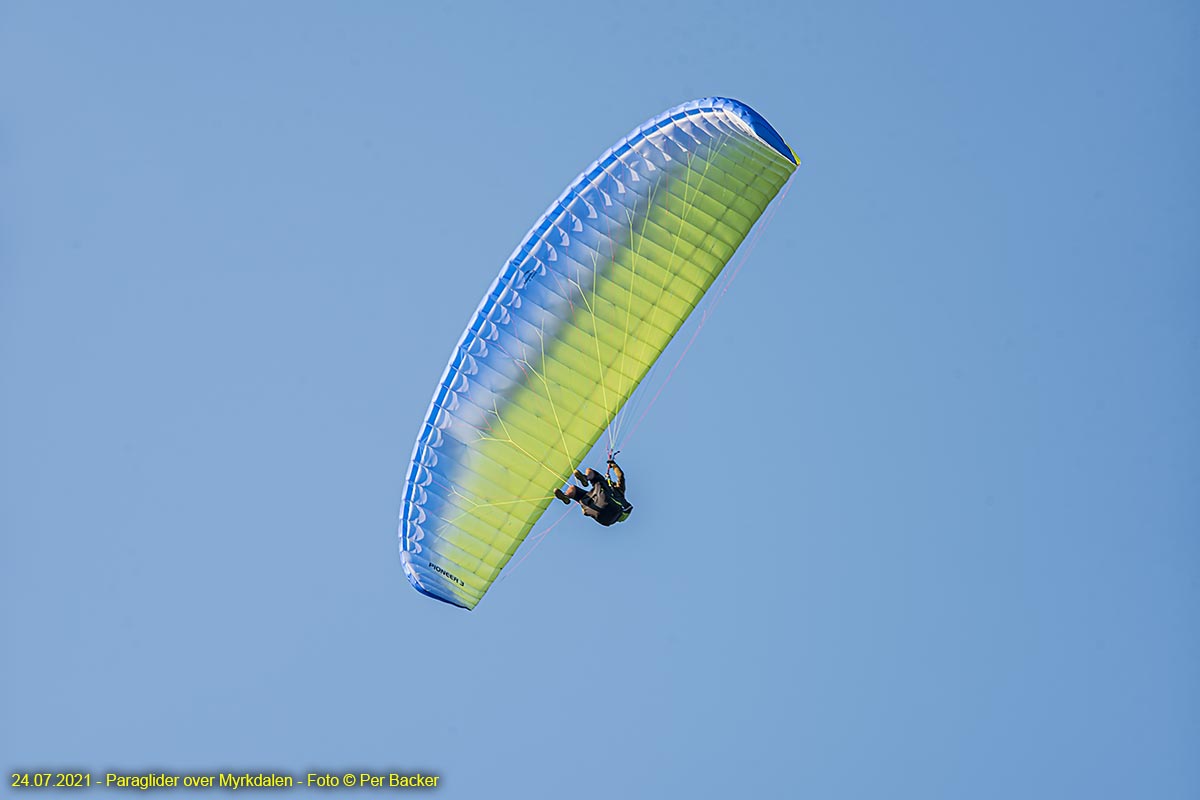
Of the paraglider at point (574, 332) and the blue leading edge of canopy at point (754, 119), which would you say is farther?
the paraglider at point (574, 332)

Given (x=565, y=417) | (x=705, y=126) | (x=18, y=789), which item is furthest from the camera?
(x=18, y=789)

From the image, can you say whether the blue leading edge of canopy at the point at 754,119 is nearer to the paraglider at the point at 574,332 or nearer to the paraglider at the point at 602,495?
the paraglider at the point at 574,332

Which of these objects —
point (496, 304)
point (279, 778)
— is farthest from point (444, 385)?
point (279, 778)

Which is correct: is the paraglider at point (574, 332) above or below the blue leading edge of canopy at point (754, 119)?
below

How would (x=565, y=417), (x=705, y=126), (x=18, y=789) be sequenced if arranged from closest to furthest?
(x=705, y=126), (x=565, y=417), (x=18, y=789)

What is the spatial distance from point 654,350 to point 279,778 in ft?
31.9

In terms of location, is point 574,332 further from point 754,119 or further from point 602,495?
point 754,119

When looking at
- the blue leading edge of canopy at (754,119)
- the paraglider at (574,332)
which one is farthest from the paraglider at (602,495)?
the blue leading edge of canopy at (754,119)

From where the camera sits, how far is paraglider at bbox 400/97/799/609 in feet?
74.2

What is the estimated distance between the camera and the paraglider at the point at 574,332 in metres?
22.6

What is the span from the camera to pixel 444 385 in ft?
75.6

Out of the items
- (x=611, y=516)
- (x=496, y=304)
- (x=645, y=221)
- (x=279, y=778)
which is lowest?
(x=279, y=778)

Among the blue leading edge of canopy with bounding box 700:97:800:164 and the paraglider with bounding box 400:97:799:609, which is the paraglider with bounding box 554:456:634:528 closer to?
the paraglider with bounding box 400:97:799:609

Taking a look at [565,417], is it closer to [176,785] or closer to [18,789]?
[176,785]
